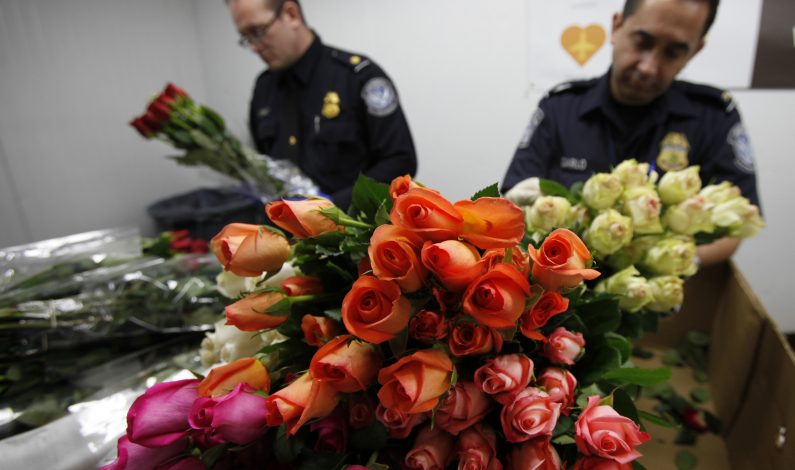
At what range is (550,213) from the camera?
20.9 inches

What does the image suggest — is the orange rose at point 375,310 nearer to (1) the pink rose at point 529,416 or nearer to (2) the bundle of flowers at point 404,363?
(2) the bundle of flowers at point 404,363

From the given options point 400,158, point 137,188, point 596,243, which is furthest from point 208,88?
point 596,243

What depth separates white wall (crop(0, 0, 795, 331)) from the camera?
4.97 feet

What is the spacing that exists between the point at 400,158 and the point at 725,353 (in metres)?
1.04

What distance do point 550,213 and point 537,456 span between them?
284 mm

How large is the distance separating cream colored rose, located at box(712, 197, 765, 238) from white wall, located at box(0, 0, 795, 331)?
3.06ft

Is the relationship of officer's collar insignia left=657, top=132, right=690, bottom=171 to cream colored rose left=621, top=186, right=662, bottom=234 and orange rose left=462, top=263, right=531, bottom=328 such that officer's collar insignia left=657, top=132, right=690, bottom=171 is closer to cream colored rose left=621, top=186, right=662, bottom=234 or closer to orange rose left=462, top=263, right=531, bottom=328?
cream colored rose left=621, top=186, right=662, bottom=234

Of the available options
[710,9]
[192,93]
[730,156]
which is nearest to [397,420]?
[710,9]

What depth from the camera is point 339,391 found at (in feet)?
1.11

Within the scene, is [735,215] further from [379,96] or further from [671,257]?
[379,96]

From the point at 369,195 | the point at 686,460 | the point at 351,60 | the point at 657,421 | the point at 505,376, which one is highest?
the point at 351,60

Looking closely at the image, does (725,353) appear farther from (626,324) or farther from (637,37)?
(637,37)

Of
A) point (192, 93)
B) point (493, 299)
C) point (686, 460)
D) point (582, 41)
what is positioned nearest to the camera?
point (493, 299)

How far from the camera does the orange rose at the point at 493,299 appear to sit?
293 mm
